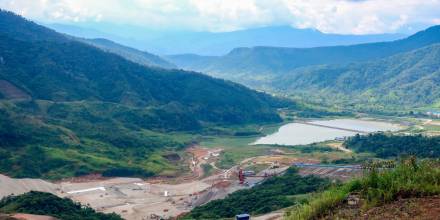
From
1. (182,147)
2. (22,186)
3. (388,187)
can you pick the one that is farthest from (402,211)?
(182,147)

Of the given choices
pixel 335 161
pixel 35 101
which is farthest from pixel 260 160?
pixel 35 101

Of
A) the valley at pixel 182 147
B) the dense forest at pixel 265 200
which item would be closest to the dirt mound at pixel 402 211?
the valley at pixel 182 147

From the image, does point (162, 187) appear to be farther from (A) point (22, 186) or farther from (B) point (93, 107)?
(B) point (93, 107)

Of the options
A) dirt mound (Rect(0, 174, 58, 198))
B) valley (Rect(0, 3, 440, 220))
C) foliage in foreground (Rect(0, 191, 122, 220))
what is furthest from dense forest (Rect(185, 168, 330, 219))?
dirt mound (Rect(0, 174, 58, 198))

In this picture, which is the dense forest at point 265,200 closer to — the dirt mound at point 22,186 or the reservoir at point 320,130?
the dirt mound at point 22,186

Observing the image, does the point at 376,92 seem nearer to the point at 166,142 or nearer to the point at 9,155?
the point at 166,142

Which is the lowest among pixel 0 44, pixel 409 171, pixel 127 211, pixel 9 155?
pixel 127 211
